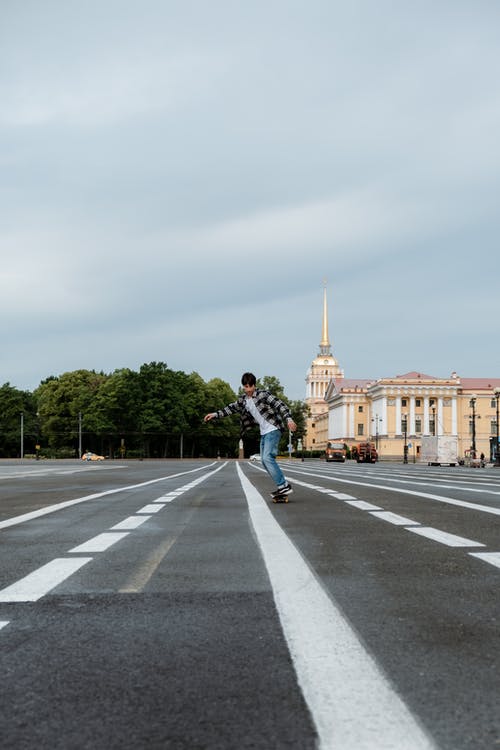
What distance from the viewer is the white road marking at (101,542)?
23.1 ft

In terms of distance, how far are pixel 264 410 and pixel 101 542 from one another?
586cm

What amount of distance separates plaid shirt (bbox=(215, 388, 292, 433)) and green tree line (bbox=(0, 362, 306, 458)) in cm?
10085

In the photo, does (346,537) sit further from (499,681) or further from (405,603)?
(499,681)

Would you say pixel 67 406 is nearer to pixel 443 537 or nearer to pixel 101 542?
pixel 101 542

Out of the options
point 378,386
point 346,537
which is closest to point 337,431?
point 378,386

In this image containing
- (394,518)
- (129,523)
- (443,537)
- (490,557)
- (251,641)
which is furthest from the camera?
(394,518)

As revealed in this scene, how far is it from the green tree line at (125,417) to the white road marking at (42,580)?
10733cm

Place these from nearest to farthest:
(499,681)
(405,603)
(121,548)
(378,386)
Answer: (499,681) → (405,603) → (121,548) → (378,386)

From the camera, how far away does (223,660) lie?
333 centimetres

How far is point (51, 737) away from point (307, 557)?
4067 mm

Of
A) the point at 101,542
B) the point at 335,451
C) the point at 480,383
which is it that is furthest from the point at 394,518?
the point at 480,383

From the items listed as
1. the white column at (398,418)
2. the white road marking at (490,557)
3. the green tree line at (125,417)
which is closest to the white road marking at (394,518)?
the white road marking at (490,557)

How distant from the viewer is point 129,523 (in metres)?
9.48

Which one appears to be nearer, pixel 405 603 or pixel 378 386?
pixel 405 603
